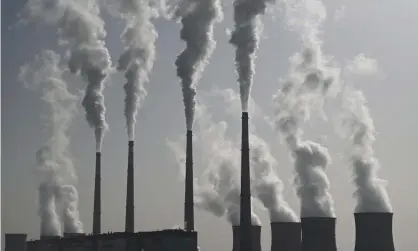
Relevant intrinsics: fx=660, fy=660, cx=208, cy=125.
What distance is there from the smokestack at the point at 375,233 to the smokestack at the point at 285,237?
6290mm

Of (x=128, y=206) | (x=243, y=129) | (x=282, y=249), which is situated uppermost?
(x=243, y=129)

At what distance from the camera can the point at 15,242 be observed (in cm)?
4531

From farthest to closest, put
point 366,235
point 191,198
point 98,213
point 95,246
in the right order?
1. point 98,213
2. point 191,198
3. point 95,246
4. point 366,235

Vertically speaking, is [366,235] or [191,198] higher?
[191,198]

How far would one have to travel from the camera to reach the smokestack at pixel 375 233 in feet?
95.4

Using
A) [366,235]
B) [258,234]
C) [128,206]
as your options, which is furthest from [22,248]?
[366,235]

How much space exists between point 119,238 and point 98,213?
1024cm

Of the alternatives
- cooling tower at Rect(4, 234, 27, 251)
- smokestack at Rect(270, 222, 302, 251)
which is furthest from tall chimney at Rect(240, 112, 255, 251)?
cooling tower at Rect(4, 234, 27, 251)

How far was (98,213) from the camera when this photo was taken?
140 ft

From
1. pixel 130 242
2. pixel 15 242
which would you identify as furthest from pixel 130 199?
pixel 15 242

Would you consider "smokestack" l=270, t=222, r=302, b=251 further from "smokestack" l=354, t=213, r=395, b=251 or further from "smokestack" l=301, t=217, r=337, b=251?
"smokestack" l=354, t=213, r=395, b=251

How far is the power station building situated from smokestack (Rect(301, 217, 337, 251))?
5.40 m

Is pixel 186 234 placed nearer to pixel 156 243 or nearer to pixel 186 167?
pixel 156 243

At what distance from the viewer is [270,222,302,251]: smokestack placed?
117 feet
